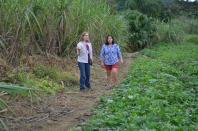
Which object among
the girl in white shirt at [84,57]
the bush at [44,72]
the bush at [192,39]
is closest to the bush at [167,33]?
the bush at [192,39]

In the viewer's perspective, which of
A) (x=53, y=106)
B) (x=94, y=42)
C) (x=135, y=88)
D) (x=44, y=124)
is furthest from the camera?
(x=94, y=42)

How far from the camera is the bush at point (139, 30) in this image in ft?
93.0

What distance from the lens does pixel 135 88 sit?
10.5 m

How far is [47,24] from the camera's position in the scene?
43.2 feet

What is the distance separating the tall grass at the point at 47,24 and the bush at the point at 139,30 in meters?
9.63

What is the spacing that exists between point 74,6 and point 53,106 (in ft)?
19.3

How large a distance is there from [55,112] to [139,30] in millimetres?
20113

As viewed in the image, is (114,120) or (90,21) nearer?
(114,120)

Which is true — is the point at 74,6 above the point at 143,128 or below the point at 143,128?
above

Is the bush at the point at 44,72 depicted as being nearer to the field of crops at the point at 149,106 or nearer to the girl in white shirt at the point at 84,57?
the girl in white shirt at the point at 84,57

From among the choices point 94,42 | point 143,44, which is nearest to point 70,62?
point 94,42

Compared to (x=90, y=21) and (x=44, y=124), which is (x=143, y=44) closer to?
(x=90, y=21)

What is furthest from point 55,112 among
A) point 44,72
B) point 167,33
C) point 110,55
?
point 167,33

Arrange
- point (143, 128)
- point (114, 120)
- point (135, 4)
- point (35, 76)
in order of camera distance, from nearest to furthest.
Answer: point (143, 128), point (114, 120), point (35, 76), point (135, 4)
